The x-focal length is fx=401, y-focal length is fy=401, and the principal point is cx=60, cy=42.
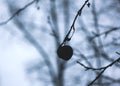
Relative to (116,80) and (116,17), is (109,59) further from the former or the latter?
(116,17)

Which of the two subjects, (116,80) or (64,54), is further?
(116,80)

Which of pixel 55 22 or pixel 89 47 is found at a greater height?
pixel 55 22

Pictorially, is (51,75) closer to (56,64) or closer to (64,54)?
(56,64)

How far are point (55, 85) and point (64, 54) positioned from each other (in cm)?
774

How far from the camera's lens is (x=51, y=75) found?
34.5 ft

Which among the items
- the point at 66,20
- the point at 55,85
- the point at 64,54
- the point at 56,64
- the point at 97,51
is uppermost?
the point at 66,20

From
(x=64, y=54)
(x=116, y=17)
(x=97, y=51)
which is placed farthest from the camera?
(x=116, y=17)

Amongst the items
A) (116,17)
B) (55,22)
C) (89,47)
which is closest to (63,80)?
(55,22)

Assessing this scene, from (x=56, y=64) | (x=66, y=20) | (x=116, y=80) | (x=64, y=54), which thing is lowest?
(x=64, y=54)

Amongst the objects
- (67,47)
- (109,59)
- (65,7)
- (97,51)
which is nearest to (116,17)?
(97,51)

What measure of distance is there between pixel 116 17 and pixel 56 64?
3.63 metres

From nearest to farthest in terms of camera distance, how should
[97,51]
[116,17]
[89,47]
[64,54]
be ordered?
[64,54]
[97,51]
[116,17]
[89,47]

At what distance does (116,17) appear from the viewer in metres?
7.07

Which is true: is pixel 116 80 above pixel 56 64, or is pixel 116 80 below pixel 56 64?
below
